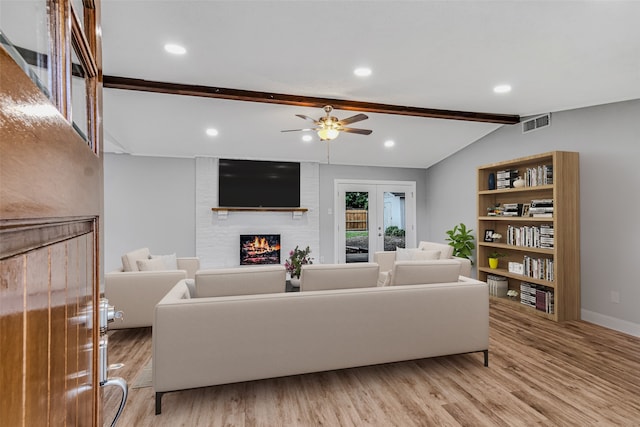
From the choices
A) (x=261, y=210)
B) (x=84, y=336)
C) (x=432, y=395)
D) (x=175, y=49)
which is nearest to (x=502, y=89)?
(x=432, y=395)

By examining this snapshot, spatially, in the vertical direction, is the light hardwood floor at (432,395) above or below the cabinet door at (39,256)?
below

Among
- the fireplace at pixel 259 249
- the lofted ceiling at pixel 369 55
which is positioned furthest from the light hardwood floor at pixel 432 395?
the fireplace at pixel 259 249

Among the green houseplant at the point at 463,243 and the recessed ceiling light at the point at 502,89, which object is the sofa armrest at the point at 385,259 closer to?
the green houseplant at the point at 463,243

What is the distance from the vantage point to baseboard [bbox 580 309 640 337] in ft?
11.3

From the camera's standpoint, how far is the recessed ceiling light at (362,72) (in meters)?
3.10

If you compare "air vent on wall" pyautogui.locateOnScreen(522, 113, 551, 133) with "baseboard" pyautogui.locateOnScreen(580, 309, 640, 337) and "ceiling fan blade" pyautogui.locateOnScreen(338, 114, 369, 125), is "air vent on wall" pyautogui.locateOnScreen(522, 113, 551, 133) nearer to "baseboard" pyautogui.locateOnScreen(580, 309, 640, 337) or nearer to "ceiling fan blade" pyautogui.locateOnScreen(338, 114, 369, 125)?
"baseboard" pyautogui.locateOnScreen(580, 309, 640, 337)

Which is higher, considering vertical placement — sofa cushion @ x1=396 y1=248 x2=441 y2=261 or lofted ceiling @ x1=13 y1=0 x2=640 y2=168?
lofted ceiling @ x1=13 y1=0 x2=640 y2=168

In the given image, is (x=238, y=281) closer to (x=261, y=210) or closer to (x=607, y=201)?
(x=607, y=201)

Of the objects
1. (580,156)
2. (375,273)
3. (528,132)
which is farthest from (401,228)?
(375,273)

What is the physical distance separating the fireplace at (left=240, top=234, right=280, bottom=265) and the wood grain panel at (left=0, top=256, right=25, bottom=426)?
627cm

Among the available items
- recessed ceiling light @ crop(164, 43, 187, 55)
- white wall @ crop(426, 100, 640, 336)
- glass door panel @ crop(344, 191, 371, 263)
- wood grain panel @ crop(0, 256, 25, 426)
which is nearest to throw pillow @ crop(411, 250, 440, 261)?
white wall @ crop(426, 100, 640, 336)

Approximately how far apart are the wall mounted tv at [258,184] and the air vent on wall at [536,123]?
12.5 ft

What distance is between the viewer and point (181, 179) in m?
6.21

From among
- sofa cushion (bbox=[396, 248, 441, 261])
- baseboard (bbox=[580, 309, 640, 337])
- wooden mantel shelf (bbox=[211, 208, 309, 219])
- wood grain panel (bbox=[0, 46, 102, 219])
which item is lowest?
baseboard (bbox=[580, 309, 640, 337])
